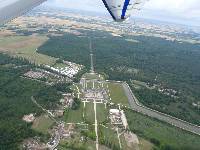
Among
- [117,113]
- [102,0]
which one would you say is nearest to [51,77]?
[117,113]

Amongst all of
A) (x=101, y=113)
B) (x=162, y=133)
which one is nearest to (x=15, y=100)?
(x=101, y=113)

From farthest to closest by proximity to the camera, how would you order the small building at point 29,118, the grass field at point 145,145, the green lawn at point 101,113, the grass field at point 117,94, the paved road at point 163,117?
the grass field at point 117,94 → the paved road at point 163,117 → the green lawn at point 101,113 → the small building at point 29,118 → the grass field at point 145,145

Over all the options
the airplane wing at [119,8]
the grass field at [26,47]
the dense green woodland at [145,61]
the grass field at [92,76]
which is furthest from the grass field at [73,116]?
the airplane wing at [119,8]

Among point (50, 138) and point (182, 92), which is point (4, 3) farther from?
A: point (182, 92)

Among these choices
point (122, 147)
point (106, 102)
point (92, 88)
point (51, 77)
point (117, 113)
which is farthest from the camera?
point (51, 77)

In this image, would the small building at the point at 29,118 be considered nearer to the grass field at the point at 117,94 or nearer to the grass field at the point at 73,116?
the grass field at the point at 73,116

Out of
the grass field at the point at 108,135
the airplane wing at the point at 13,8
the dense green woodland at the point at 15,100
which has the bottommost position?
the grass field at the point at 108,135

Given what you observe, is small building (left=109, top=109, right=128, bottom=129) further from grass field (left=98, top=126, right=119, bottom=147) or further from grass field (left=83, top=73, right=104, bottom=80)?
grass field (left=83, top=73, right=104, bottom=80)
